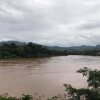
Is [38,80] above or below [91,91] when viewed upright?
below

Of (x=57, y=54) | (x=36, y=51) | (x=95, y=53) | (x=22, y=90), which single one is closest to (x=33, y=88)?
(x=22, y=90)

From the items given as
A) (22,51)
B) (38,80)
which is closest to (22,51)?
(22,51)

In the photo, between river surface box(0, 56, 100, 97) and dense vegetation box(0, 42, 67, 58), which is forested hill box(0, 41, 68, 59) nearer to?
dense vegetation box(0, 42, 67, 58)

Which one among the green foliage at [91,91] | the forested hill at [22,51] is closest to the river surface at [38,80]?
the green foliage at [91,91]

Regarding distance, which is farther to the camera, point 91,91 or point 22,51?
point 22,51

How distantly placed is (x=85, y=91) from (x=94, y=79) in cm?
43

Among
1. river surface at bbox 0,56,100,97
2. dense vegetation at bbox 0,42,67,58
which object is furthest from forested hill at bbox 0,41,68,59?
river surface at bbox 0,56,100,97

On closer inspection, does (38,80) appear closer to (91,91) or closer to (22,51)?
(91,91)

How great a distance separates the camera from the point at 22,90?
42.5ft

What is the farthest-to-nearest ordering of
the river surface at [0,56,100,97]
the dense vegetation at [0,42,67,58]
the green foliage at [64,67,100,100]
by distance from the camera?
the dense vegetation at [0,42,67,58] < the river surface at [0,56,100,97] < the green foliage at [64,67,100,100]

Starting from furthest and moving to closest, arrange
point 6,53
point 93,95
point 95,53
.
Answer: point 95,53
point 6,53
point 93,95

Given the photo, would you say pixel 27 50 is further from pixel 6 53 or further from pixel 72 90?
pixel 72 90

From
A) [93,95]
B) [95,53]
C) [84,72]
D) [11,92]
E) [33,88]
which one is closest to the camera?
[93,95]

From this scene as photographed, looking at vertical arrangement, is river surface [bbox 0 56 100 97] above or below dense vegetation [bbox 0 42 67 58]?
below
